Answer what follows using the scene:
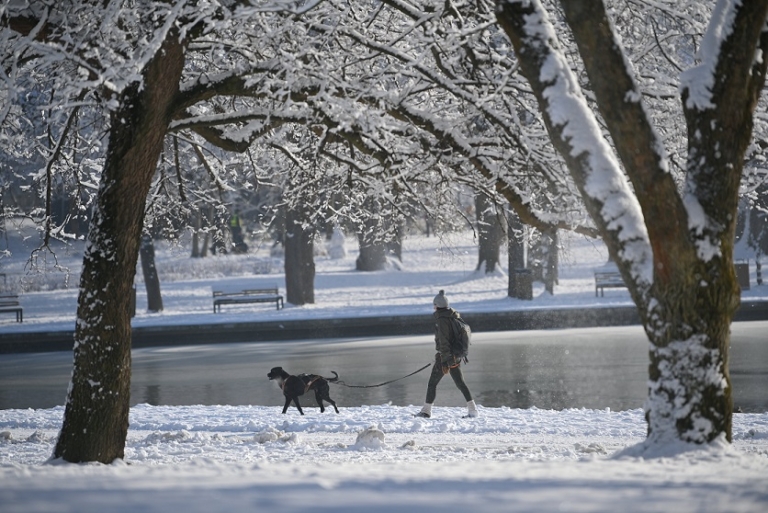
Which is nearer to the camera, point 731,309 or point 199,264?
point 731,309

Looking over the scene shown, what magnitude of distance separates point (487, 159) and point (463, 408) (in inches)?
166

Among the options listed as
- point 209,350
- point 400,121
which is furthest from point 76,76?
point 209,350

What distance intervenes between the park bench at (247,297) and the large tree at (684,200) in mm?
22401

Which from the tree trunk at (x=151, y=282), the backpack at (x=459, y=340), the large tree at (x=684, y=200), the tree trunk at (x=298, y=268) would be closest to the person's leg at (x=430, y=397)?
the backpack at (x=459, y=340)

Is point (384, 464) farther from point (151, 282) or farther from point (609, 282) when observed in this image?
point (609, 282)

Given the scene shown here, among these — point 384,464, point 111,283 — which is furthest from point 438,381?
point 384,464

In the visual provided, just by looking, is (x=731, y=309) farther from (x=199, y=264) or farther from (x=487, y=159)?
(x=199, y=264)

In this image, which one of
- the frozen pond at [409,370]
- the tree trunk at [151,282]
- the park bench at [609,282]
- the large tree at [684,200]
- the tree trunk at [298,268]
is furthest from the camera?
the tree trunk at [298,268]

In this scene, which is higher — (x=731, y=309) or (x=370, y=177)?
(x=370, y=177)

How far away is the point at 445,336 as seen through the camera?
10.8 metres

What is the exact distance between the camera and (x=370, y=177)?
9.91 meters

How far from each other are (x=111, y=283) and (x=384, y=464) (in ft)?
9.64

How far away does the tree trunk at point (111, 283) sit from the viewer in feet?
23.3

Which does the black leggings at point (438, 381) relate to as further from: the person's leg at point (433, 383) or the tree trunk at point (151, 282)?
the tree trunk at point (151, 282)
